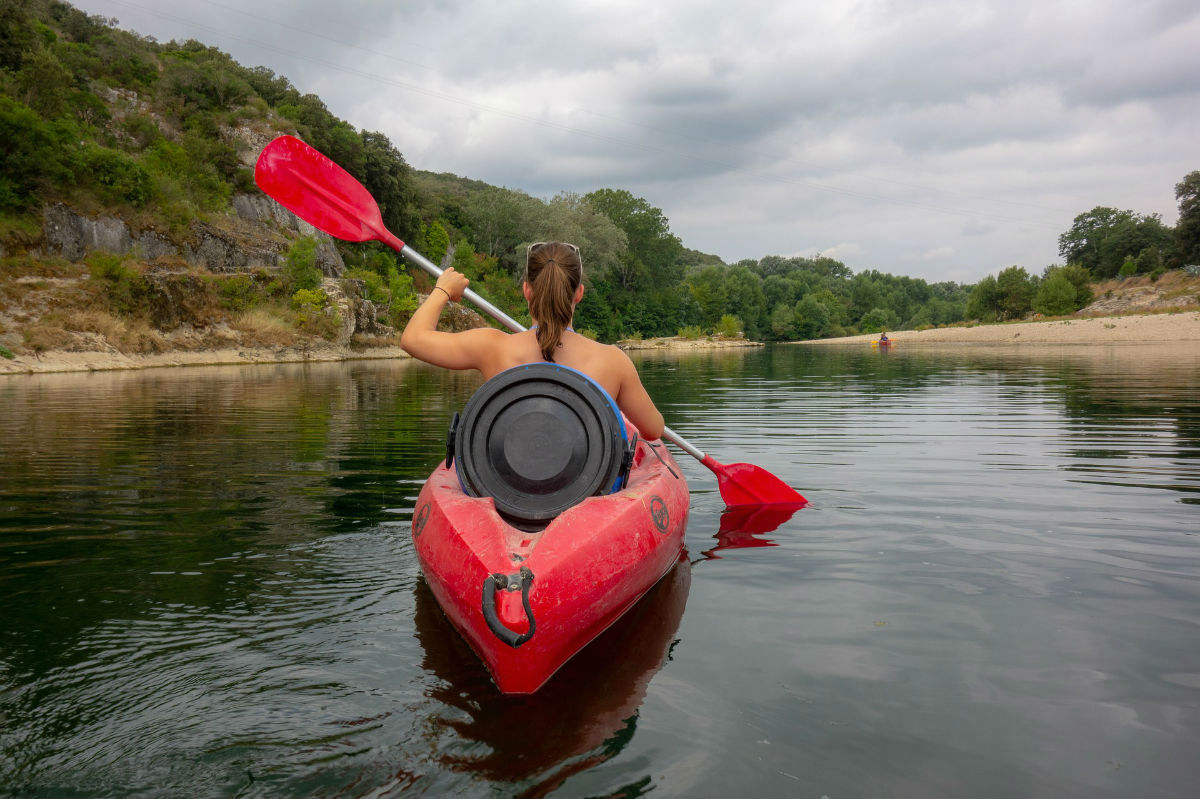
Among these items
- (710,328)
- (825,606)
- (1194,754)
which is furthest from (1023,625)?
(710,328)

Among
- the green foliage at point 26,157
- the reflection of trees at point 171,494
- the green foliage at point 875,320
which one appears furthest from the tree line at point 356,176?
the reflection of trees at point 171,494

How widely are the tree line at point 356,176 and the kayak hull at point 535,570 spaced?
1411 inches

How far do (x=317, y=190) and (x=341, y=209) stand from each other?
23 centimetres

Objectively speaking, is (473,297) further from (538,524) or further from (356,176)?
(356,176)

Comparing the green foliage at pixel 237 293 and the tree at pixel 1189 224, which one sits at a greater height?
the tree at pixel 1189 224

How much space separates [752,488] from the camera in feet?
21.7

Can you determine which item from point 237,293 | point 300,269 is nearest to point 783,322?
point 300,269

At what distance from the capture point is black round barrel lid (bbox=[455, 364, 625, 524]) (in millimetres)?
3605

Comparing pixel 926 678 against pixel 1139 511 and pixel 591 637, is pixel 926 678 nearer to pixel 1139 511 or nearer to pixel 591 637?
pixel 591 637

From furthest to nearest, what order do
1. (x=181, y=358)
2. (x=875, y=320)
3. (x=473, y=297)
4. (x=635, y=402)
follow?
(x=875, y=320) < (x=181, y=358) < (x=473, y=297) < (x=635, y=402)

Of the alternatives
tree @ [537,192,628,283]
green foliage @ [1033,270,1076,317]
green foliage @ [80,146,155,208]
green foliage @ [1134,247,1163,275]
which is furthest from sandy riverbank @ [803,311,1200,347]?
green foliage @ [80,146,155,208]

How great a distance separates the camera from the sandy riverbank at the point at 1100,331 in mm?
43031

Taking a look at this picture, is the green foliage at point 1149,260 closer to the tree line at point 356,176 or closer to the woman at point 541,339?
the tree line at point 356,176

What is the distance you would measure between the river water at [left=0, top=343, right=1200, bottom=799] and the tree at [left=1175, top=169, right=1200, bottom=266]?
230 feet
